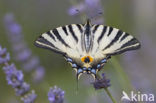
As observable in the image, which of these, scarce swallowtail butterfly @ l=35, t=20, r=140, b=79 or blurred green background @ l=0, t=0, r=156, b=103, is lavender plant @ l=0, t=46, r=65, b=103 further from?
blurred green background @ l=0, t=0, r=156, b=103

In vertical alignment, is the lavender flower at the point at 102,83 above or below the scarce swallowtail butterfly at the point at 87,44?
below

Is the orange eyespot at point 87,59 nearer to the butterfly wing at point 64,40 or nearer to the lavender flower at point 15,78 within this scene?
the butterfly wing at point 64,40

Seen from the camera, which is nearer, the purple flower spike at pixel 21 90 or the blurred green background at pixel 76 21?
the purple flower spike at pixel 21 90

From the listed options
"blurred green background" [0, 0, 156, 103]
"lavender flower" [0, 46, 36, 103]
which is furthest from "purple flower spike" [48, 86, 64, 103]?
"blurred green background" [0, 0, 156, 103]

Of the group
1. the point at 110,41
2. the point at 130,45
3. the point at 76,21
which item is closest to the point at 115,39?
the point at 110,41

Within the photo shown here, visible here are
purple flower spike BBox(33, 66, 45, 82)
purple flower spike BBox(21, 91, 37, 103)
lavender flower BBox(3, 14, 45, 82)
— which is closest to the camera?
purple flower spike BBox(21, 91, 37, 103)

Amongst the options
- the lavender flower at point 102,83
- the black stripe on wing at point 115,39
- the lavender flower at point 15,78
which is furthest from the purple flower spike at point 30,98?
the black stripe on wing at point 115,39

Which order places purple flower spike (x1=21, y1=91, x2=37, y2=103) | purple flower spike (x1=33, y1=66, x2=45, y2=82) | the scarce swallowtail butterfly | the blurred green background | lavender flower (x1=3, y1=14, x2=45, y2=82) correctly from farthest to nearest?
1. the blurred green background
2. lavender flower (x1=3, y1=14, x2=45, y2=82)
3. purple flower spike (x1=33, y1=66, x2=45, y2=82)
4. purple flower spike (x1=21, y1=91, x2=37, y2=103)
5. the scarce swallowtail butterfly

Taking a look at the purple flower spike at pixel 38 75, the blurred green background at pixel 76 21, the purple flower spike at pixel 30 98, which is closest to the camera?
the purple flower spike at pixel 30 98
